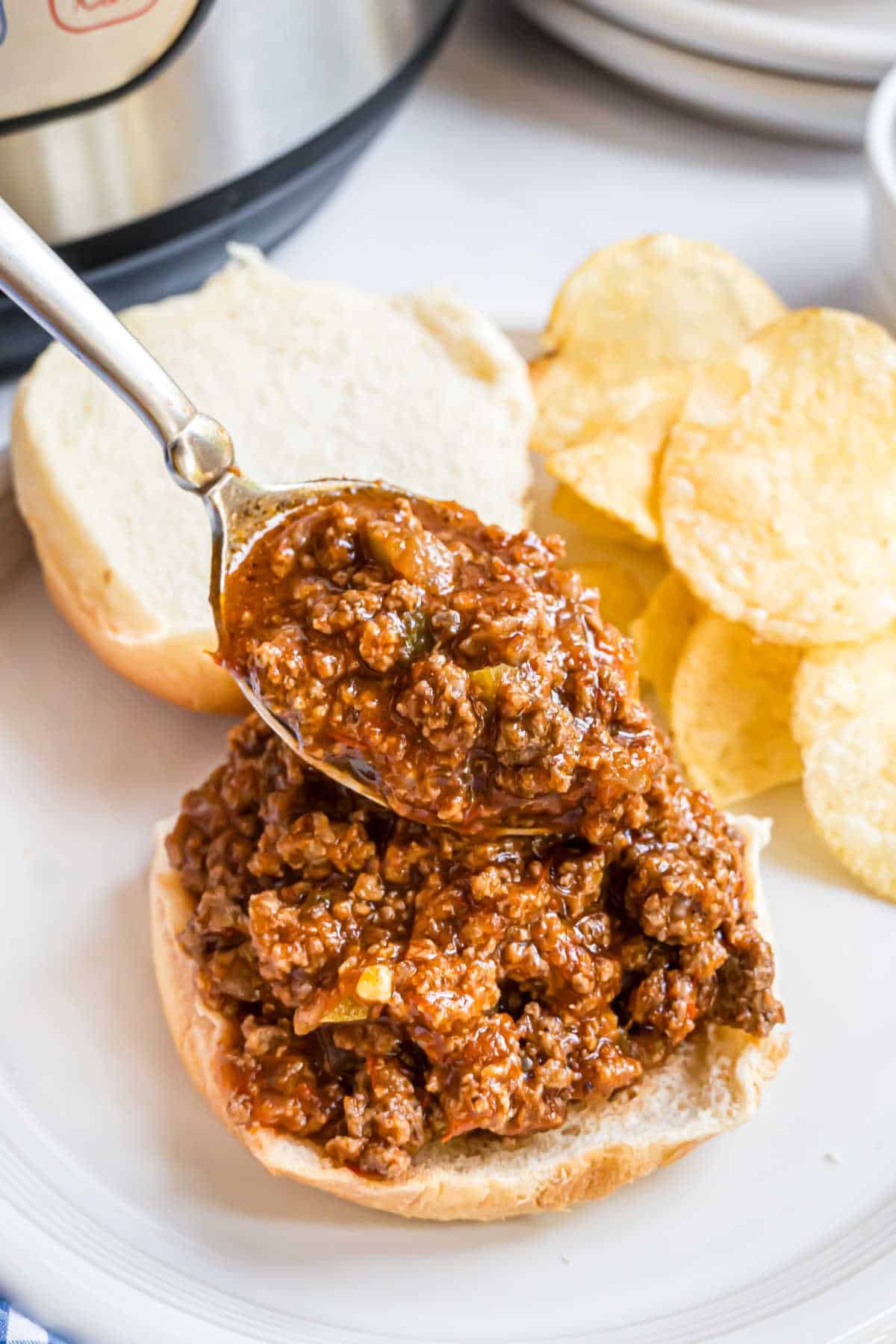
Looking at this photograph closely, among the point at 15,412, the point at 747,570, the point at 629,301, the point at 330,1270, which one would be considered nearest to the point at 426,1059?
the point at 330,1270

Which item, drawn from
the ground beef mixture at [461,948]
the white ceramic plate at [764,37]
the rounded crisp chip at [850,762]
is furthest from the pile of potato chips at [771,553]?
the white ceramic plate at [764,37]

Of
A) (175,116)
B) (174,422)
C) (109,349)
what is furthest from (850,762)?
(175,116)

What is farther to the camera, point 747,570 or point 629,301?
point 629,301

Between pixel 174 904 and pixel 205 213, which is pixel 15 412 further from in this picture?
pixel 174 904

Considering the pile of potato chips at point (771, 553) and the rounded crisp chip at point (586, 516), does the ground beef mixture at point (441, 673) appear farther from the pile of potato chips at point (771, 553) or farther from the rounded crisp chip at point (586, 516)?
the rounded crisp chip at point (586, 516)

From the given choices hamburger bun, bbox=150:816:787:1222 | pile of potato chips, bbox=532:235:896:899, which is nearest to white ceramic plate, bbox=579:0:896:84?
pile of potato chips, bbox=532:235:896:899
